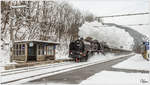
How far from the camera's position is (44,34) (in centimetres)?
4053

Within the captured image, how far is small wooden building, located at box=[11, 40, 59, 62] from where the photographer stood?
22.3 m

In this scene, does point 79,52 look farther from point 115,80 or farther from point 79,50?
point 115,80

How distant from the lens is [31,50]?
24344mm

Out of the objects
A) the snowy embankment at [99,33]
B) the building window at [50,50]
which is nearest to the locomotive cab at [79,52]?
the building window at [50,50]

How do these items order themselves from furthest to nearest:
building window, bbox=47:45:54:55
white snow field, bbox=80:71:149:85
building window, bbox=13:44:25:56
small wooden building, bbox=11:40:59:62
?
building window, bbox=47:45:54:55, building window, bbox=13:44:25:56, small wooden building, bbox=11:40:59:62, white snow field, bbox=80:71:149:85

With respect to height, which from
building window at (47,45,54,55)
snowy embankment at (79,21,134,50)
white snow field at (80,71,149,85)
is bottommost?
white snow field at (80,71,149,85)

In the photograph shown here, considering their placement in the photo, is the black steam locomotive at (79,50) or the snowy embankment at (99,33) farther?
the snowy embankment at (99,33)

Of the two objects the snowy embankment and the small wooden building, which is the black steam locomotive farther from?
the snowy embankment

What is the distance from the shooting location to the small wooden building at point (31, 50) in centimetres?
2228

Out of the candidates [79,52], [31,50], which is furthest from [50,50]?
[79,52]

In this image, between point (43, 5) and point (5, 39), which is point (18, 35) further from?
point (43, 5)

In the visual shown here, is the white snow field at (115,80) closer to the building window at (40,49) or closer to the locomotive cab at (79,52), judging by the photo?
the building window at (40,49)

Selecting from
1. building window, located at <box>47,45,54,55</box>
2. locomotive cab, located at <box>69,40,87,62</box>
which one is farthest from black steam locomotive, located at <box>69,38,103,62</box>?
Answer: building window, located at <box>47,45,54,55</box>

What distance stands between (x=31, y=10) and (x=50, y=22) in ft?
20.0
